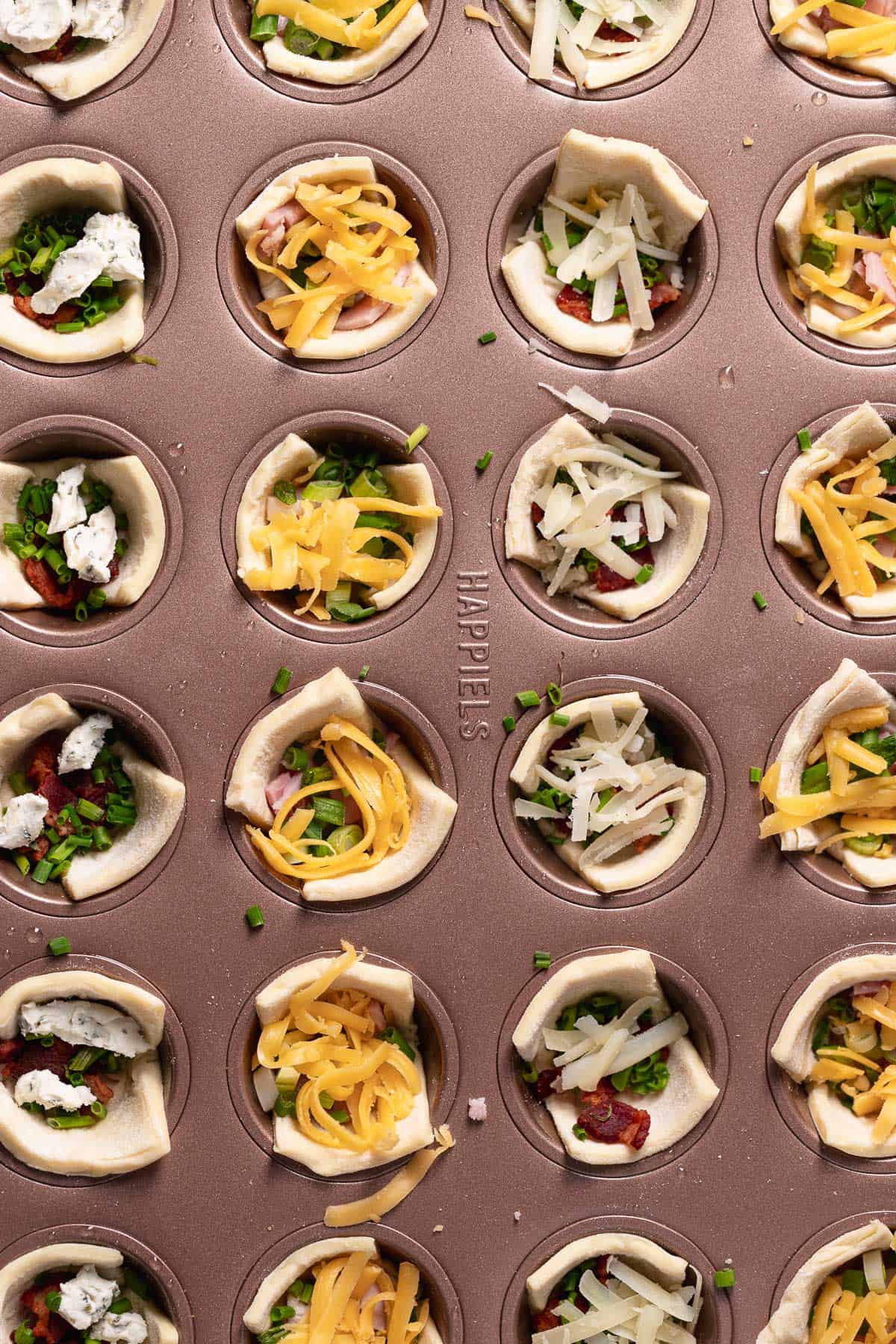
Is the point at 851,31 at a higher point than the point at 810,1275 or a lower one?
higher

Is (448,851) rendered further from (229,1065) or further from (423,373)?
(423,373)

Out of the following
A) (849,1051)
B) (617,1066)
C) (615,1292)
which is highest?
(849,1051)

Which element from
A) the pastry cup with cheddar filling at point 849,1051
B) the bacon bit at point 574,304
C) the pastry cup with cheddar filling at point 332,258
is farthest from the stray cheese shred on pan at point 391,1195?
the bacon bit at point 574,304

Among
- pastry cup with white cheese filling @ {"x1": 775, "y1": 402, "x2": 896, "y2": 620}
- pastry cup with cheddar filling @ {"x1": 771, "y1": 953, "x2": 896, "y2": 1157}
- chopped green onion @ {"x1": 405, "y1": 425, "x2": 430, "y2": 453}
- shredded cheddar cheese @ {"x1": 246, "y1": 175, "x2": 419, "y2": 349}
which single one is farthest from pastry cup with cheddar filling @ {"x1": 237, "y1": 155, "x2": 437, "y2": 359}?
pastry cup with cheddar filling @ {"x1": 771, "y1": 953, "x2": 896, "y2": 1157}

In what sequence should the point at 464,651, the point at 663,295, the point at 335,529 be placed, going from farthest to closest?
the point at 663,295 → the point at 464,651 → the point at 335,529

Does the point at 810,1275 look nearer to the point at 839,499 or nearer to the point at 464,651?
the point at 464,651

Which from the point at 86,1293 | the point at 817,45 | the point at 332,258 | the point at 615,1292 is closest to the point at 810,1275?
the point at 615,1292

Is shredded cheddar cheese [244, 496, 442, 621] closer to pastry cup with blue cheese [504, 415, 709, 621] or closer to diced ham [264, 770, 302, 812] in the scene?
pastry cup with blue cheese [504, 415, 709, 621]
